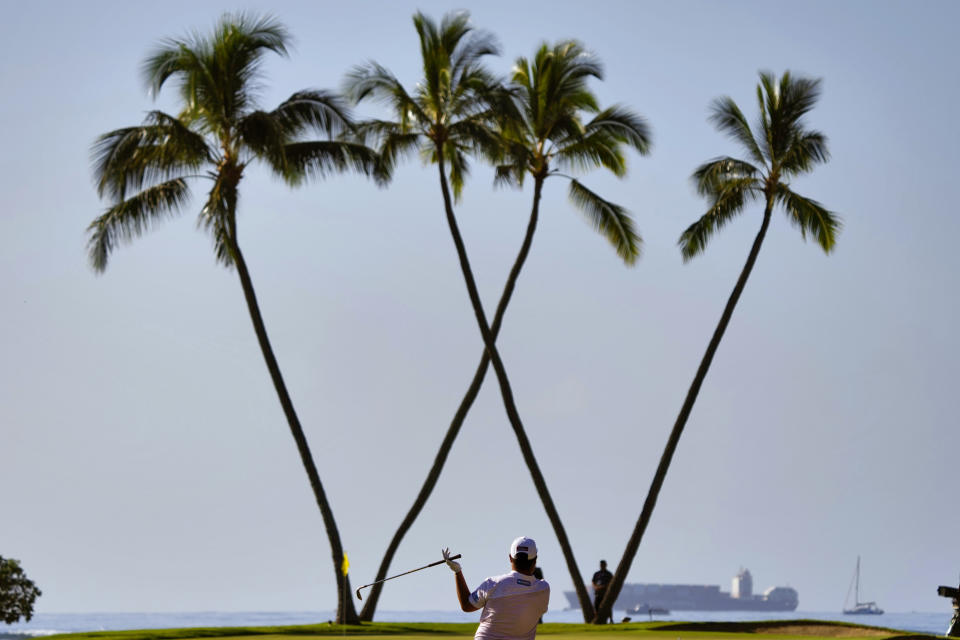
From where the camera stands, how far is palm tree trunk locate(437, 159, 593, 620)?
121 feet

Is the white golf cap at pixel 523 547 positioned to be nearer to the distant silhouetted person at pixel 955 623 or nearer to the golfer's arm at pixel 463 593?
the golfer's arm at pixel 463 593

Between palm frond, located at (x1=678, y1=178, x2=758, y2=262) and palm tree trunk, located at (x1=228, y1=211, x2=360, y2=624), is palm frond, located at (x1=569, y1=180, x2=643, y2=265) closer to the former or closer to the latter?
palm frond, located at (x1=678, y1=178, x2=758, y2=262)

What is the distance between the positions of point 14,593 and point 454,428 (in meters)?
12.6

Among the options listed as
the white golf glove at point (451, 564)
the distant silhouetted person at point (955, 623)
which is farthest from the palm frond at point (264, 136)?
the white golf glove at point (451, 564)

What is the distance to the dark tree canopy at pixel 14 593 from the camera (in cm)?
3503

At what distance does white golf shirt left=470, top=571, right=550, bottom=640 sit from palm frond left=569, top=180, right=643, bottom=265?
30.5m

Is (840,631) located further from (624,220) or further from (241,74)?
(241,74)

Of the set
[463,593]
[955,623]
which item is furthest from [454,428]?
[463,593]

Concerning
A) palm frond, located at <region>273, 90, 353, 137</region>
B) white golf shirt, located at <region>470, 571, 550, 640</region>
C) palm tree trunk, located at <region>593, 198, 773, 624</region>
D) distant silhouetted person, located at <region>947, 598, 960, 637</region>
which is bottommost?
distant silhouetted person, located at <region>947, 598, 960, 637</region>

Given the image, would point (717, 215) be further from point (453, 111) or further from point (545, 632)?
point (545, 632)

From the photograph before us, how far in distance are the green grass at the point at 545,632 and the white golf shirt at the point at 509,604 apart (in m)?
12.7

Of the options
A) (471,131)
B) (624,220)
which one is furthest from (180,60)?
(624,220)

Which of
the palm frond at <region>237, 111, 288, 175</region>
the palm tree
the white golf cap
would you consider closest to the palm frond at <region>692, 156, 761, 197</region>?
the palm tree

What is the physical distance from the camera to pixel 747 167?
3828 centimetres
